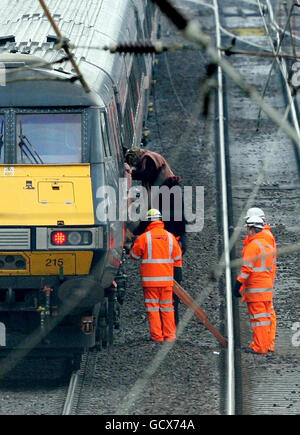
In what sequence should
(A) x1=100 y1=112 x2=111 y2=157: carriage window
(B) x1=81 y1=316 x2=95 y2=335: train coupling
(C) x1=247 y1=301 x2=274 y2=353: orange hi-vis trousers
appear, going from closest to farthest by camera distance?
1. (B) x1=81 y1=316 x2=95 y2=335: train coupling
2. (A) x1=100 y1=112 x2=111 y2=157: carriage window
3. (C) x1=247 y1=301 x2=274 y2=353: orange hi-vis trousers

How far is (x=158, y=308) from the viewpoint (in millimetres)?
13602

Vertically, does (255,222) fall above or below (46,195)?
below

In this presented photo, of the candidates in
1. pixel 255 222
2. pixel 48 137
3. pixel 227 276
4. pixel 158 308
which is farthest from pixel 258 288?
pixel 48 137

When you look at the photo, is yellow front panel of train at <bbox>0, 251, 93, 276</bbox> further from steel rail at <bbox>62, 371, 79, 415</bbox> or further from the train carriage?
steel rail at <bbox>62, 371, 79, 415</bbox>

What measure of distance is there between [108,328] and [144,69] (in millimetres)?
7864

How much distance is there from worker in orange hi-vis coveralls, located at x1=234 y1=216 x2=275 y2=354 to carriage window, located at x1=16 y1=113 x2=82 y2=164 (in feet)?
8.54

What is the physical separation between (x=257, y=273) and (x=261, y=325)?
0.64 metres

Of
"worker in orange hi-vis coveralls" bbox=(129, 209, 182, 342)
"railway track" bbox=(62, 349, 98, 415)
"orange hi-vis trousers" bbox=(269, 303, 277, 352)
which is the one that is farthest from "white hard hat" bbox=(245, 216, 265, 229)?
"railway track" bbox=(62, 349, 98, 415)

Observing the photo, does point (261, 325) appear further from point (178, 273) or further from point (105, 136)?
point (105, 136)

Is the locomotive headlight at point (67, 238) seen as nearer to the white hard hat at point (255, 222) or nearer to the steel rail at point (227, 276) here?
the steel rail at point (227, 276)

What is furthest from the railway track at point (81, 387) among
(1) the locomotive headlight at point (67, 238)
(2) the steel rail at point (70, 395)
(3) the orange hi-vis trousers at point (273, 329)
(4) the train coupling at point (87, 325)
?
(3) the orange hi-vis trousers at point (273, 329)

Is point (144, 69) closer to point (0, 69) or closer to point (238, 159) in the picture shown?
point (238, 159)

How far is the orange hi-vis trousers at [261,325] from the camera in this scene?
44.0ft

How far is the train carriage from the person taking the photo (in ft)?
38.5
